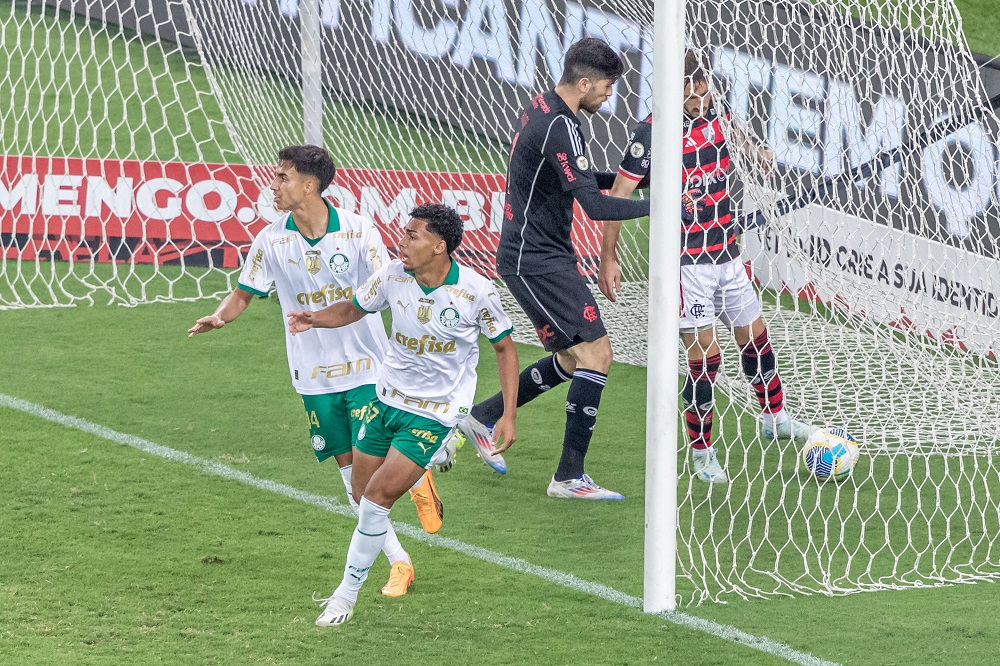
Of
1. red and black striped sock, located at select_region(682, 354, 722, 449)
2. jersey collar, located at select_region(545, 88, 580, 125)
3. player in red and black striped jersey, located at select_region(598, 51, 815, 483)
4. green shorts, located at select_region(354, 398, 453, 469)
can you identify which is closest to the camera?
green shorts, located at select_region(354, 398, 453, 469)

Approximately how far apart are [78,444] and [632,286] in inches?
166

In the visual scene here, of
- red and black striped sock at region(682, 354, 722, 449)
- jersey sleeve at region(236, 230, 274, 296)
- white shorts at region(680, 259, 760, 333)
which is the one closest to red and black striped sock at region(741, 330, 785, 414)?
white shorts at region(680, 259, 760, 333)

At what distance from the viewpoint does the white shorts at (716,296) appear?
6.17 metres

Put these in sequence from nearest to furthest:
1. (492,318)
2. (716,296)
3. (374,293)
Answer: (492,318), (374,293), (716,296)

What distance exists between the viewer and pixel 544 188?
5836mm

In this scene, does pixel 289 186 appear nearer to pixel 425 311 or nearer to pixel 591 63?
pixel 425 311

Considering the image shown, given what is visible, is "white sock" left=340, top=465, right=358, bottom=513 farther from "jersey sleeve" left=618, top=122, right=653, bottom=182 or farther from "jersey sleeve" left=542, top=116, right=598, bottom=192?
"jersey sleeve" left=618, top=122, right=653, bottom=182

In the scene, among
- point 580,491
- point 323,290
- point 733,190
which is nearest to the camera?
point 323,290

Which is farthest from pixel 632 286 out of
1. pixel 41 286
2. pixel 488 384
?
pixel 41 286

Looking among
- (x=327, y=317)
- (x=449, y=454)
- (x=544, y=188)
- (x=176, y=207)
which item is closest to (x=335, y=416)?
(x=327, y=317)

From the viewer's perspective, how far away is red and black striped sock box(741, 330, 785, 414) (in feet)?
21.5

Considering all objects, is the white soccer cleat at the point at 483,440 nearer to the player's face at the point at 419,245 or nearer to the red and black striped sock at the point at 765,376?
the red and black striped sock at the point at 765,376

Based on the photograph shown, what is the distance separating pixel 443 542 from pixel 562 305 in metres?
1.08

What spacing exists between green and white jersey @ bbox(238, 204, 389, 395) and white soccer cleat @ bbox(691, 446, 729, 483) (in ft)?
5.63
